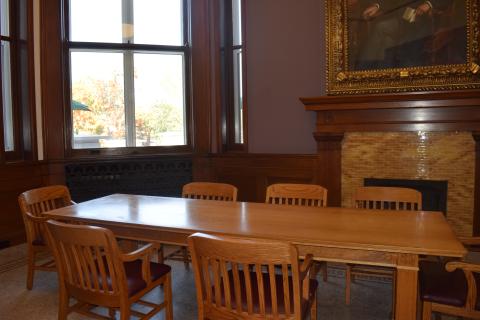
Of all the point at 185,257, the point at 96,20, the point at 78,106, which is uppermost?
the point at 96,20

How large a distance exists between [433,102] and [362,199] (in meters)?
1.51

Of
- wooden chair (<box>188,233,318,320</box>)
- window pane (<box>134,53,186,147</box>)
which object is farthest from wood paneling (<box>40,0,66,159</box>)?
wooden chair (<box>188,233,318,320</box>)

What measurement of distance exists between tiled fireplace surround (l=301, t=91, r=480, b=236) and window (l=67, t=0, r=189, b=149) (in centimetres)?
164

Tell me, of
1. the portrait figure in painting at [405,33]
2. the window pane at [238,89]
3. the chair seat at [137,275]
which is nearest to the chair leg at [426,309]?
the chair seat at [137,275]

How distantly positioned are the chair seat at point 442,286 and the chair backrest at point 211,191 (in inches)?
54.0

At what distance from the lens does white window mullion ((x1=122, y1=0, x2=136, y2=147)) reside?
4.68 m

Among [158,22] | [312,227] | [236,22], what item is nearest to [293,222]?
[312,227]

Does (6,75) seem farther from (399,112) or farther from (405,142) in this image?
(405,142)

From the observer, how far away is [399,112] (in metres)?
3.93

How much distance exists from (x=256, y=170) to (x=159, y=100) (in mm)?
1372

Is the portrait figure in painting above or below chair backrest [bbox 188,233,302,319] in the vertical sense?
above

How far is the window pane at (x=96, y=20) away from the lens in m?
4.53

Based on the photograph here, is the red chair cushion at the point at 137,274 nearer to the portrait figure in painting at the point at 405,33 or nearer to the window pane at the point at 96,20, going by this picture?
the portrait figure in painting at the point at 405,33

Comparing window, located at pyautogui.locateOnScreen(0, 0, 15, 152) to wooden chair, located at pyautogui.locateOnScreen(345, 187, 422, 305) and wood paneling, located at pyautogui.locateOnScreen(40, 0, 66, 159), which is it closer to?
wood paneling, located at pyautogui.locateOnScreen(40, 0, 66, 159)
